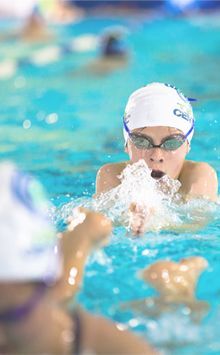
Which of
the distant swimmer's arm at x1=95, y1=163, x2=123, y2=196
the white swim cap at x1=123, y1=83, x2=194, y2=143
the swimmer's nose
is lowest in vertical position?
the distant swimmer's arm at x1=95, y1=163, x2=123, y2=196

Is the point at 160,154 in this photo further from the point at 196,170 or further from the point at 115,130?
the point at 115,130

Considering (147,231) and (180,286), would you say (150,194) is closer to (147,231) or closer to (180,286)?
(147,231)

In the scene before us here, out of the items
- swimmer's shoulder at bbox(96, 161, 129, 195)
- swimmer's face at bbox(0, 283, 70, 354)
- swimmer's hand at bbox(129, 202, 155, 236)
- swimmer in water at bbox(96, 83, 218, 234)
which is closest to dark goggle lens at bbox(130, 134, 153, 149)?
swimmer in water at bbox(96, 83, 218, 234)

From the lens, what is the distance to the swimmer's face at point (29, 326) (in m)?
2.10

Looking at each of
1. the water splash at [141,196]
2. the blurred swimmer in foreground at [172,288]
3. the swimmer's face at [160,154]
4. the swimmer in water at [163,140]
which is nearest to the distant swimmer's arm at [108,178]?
the swimmer in water at [163,140]

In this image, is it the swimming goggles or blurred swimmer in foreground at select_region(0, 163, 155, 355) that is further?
the swimming goggles

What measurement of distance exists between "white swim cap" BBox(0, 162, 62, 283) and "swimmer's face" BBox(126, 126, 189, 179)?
75.7 inches

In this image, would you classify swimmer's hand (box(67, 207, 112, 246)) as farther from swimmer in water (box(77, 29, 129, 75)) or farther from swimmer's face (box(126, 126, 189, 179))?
swimmer in water (box(77, 29, 129, 75))

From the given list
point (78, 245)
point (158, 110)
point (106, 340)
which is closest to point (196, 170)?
point (158, 110)

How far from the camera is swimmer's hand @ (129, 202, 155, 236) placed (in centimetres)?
358

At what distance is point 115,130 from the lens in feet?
21.4

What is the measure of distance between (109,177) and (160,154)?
0.44 metres

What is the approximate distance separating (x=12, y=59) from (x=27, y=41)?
112 centimetres

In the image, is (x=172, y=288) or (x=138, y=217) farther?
(x=138, y=217)
